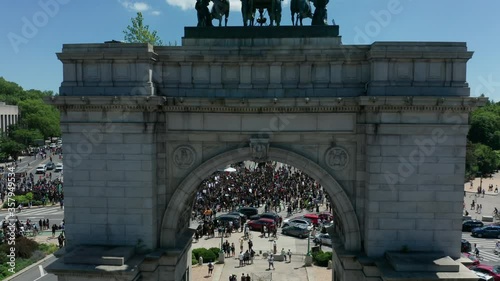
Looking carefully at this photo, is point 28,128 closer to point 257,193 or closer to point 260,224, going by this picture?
point 257,193

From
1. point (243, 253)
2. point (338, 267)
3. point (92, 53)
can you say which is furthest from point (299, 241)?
point (92, 53)

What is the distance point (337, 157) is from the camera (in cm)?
1712

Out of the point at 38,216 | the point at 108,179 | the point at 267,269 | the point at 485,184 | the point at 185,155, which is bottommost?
the point at 267,269

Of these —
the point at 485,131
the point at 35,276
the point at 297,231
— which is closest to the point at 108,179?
the point at 35,276

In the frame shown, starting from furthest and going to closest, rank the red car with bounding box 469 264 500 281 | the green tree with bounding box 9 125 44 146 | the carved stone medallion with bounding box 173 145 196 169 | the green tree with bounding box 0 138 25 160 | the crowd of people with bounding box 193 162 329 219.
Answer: the green tree with bounding box 9 125 44 146 < the green tree with bounding box 0 138 25 160 < the crowd of people with bounding box 193 162 329 219 < the red car with bounding box 469 264 500 281 < the carved stone medallion with bounding box 173 145 196 169

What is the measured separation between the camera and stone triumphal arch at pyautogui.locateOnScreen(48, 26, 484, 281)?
16250 millimetres

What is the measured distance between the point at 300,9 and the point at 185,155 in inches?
321

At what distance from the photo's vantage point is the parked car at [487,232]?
141ft

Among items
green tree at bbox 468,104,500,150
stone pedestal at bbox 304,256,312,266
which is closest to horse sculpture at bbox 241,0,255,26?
stone pedestal at bbox 304,256,312,266

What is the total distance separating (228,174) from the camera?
66.6 metres

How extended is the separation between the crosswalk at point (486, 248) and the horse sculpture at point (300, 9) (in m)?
29.8

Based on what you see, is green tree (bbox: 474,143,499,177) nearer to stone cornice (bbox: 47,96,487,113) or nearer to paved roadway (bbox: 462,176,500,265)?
paved roadway (bbox: 462,176,500,265)

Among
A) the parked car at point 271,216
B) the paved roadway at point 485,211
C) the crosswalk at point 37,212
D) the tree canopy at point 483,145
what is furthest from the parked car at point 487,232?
the crosswalk at point 37,212

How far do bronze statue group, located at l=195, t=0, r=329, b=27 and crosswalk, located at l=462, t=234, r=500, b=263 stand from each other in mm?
29555
